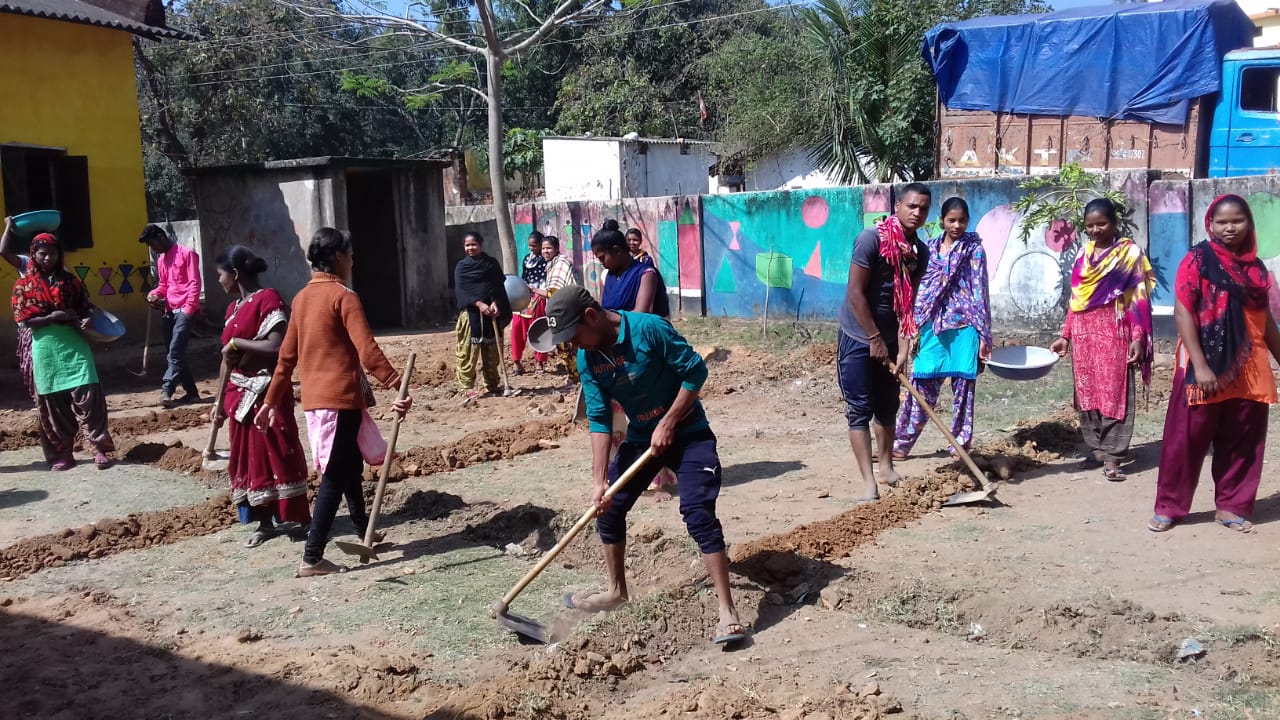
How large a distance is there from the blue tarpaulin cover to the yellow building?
11.2 meters

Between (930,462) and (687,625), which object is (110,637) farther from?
(930,462)

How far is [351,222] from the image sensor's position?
1722 cm

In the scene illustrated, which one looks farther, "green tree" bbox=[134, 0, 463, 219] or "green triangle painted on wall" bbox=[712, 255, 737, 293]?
"green tree" bbox=[134, 0, 463, 219]

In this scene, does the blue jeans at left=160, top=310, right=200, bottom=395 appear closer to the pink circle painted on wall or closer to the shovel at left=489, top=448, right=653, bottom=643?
the pink circle painted on wall

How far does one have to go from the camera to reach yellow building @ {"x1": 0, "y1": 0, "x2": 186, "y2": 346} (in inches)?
494

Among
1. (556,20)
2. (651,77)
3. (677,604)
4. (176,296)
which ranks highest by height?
(651,77)

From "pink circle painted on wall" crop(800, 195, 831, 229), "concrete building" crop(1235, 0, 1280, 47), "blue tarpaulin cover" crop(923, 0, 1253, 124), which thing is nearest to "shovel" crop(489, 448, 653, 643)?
"pink circle painted on wall" crop(800, 195, 831, 229)

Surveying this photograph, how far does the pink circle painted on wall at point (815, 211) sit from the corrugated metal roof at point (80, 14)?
8.64 metres

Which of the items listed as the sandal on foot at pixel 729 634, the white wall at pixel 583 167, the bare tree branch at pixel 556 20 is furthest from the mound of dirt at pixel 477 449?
the white wall at pixel 583 167

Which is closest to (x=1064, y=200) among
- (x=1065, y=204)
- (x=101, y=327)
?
(x=1065, y=204)

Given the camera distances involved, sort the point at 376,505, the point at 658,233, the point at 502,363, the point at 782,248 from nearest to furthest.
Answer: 1. the point at 376,505
2. the point at 502,363
3. the point at 782,248
4. the point at 658,233

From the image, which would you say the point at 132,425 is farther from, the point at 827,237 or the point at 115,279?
the point at 827,237

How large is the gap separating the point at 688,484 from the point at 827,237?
29.5 feet

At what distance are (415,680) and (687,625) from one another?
3.60 ft
